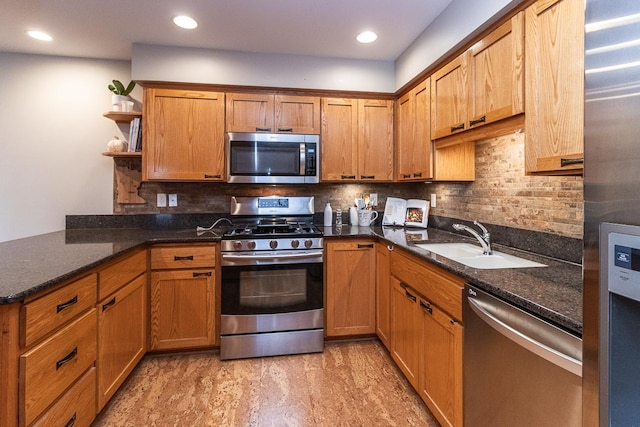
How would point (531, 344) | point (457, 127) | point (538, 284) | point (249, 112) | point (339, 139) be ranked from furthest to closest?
1. point (339, 139)
2. point (249, 112)
3. point (457, 127)
4. point (538, 284)
5. point (531, 344)

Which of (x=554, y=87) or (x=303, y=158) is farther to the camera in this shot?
(x=303, y=158)

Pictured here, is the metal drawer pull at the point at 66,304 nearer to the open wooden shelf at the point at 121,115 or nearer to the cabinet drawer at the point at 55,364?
the cabinet drawer at the point at 55,364

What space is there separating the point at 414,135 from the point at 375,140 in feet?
1.35

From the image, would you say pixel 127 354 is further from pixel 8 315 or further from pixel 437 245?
pixel 437 245

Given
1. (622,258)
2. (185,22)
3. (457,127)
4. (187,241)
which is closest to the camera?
(622,258)

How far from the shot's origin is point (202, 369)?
2.26 metres

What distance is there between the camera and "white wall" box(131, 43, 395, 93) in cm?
253

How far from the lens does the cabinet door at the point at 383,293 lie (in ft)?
7.66

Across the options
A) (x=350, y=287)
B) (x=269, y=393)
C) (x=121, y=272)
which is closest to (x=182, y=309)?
(x=121, y=272)

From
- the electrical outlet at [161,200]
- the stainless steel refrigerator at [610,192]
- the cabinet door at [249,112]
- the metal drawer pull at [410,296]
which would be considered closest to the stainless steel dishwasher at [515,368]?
the stainless steel refrigerator at [610,192]

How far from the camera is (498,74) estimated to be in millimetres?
1629

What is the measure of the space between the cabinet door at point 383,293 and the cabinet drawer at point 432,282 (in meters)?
0.18

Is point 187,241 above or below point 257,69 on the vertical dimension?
below

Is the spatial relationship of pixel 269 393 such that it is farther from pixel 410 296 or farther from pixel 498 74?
pixel 498 74
